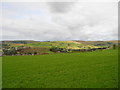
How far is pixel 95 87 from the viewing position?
1503cm

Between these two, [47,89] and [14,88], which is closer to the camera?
[47,89]

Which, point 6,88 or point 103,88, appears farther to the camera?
point 6,88

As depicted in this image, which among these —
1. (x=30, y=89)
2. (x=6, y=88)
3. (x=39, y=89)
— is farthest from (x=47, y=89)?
(x=6, y=88)

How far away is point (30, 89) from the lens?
1556 cm

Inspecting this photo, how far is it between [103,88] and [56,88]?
5.97 metres

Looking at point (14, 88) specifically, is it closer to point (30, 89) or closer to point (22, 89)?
point (22, 89)

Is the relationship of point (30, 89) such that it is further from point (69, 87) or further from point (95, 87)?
point (95, 87)

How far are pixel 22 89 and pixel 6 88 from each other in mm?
2558

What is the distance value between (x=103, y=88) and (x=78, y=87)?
312cm

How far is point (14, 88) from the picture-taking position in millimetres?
16031

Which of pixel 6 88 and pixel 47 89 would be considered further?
pixel 6 88

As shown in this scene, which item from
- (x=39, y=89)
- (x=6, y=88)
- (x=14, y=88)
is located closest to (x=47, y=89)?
(x=39, y=89)

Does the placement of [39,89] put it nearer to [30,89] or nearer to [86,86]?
[30,89]

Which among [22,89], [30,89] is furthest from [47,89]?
[22,89]
